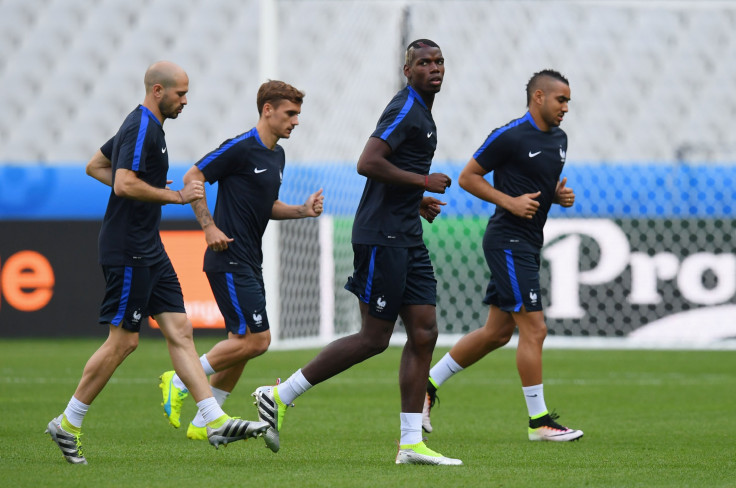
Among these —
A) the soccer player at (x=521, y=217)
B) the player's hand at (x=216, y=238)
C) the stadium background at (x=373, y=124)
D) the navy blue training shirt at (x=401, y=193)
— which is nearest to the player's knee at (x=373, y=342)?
the navy blue training shirt at (x=401, y=193)

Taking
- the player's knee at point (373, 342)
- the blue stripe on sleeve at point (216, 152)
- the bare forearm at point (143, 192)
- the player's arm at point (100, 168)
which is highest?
the blue stripe on sleeve at point (216, 152)

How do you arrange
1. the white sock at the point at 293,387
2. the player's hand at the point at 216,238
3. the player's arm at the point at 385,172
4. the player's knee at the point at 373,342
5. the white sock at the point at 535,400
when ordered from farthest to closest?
the white sock at the point at 535,400
the player's hand at the point at 216,238
the white sock at the point at 293,387
the player's knee at the point at 373,342
the player's arm at the point at 385,172

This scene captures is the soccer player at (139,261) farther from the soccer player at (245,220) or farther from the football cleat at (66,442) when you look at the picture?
the soccer player at (245,220)

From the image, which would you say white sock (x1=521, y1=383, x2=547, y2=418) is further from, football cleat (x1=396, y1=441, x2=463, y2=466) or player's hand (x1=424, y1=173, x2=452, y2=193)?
player's hand (x1=424, y1=173, x2=452, y2=193)

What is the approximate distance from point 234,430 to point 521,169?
2337 mm

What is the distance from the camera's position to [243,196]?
20.7ft

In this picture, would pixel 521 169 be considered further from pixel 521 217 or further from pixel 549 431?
pixel 549 431

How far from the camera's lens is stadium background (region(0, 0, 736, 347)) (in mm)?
13219

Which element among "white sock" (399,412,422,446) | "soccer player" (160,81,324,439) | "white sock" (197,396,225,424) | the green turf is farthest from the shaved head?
"white sock" (399,412,422,446)

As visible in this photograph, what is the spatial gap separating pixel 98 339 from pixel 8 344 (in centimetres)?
102

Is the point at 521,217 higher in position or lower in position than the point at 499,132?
lower

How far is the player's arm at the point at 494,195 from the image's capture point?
247 inches

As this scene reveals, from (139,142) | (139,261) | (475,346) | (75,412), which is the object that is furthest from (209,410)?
(475,346)

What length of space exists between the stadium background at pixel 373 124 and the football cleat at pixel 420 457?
747 centimetres
